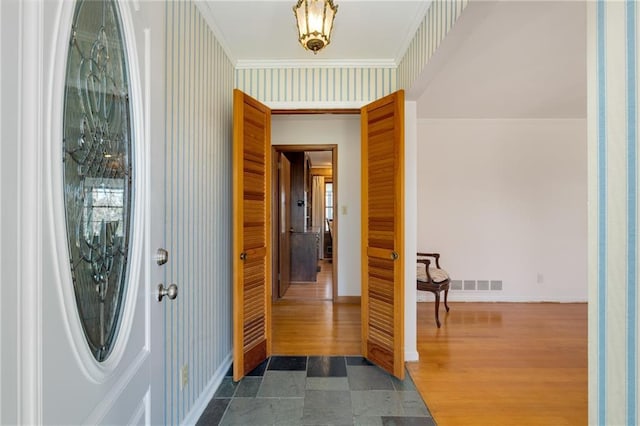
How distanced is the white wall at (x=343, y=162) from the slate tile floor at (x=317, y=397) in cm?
172

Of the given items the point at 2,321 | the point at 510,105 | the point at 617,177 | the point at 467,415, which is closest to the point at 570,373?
the point at 467,415

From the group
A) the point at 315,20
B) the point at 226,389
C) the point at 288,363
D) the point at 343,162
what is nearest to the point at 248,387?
the point at 226,389

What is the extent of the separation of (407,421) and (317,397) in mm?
592

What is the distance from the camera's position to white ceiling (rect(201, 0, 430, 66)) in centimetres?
190

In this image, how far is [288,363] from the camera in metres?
2.43

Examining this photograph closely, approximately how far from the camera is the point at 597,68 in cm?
69

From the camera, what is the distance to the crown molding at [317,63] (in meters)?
2.53

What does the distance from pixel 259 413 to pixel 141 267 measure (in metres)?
1.49

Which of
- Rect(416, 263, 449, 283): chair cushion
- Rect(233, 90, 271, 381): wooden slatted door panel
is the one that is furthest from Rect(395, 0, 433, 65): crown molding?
Rect(416, 263, 449, 283): chair cushion

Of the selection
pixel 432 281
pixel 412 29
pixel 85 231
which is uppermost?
pixel 412 29

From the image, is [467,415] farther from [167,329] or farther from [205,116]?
[205,116]

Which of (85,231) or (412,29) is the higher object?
(412,29)

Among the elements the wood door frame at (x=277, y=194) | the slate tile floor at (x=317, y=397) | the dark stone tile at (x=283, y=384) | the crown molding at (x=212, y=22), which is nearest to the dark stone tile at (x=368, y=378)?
the slate tile floor at (x=317, y=397)

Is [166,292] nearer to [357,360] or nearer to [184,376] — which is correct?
[184,376]
